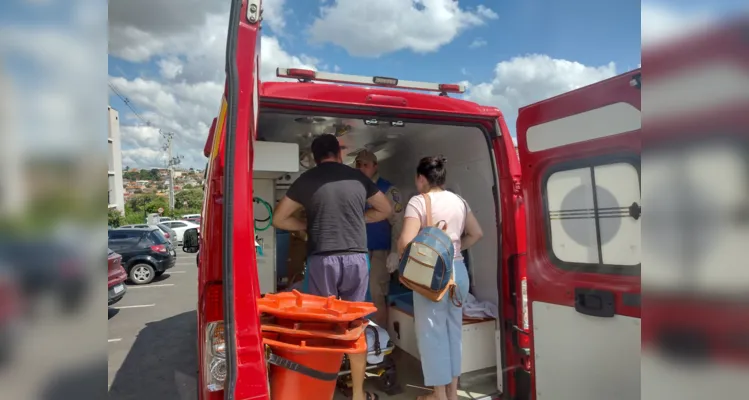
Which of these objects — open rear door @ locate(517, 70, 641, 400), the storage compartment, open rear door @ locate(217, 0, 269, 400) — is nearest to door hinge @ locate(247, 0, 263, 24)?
open rear door @ locate(217, 0, 269, 400)

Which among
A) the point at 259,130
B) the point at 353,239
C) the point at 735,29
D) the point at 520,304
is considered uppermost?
the point at 259,130

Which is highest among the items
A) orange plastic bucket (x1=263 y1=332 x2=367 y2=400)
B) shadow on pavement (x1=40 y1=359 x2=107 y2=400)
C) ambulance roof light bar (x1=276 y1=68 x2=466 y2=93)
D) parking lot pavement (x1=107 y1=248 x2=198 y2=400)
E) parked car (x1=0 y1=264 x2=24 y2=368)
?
ambulance roof light bar (x1=276 y1=68 x2=466 y2=93)

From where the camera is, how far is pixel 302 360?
1.89m

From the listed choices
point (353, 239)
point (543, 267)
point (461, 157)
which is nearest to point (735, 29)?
point (543, 267)

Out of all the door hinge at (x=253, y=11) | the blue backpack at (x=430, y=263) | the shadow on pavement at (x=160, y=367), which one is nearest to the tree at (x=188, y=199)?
the shadow on pavement at (x=160, y=367)

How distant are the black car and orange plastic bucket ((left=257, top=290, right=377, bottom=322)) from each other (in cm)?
1069

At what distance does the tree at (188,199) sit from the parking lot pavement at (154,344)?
162 ft

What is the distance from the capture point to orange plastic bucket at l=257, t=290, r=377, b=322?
187 centimetres

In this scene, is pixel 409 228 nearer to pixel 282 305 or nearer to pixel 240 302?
pixel 282 305

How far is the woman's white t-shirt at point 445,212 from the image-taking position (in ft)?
9.62

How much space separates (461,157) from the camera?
3.68 m

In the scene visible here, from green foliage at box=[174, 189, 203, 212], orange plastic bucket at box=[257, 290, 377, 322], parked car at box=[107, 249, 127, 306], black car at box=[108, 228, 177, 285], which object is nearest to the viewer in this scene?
orange plastic bucket at box=[257, 290, 377, 322]

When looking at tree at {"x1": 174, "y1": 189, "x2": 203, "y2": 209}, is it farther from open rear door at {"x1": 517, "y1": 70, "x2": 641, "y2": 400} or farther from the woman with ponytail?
open rear door at {"x1": 517, "y1": 70, "x2": 641, "y2": 400}

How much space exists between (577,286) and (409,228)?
1.14m
